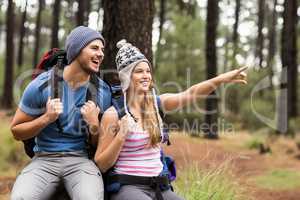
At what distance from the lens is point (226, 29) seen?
1667 inches

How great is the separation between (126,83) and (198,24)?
18.2 metres

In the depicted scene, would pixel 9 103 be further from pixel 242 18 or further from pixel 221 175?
pixel 242 18

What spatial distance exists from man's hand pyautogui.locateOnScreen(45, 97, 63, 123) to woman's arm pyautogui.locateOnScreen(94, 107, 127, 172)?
32cm

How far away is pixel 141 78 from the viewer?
3994 millimetres

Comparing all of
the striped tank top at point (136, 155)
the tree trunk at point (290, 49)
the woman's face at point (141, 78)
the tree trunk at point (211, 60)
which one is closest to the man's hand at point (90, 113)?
the striped tank top at point (136, 155)

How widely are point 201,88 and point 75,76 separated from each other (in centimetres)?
98

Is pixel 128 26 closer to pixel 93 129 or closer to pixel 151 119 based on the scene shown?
pixel 151 119

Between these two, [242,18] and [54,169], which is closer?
[54,169]

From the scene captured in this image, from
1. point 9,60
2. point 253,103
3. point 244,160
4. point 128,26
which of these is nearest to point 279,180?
point 244,160

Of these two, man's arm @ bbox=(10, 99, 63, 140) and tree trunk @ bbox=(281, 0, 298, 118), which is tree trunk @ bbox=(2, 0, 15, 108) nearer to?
tree trunk @ bbox=(281, 0, 298, 118)

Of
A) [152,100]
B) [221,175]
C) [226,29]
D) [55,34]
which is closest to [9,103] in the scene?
[55,34]

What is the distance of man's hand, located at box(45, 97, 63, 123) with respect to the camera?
12.3 ft

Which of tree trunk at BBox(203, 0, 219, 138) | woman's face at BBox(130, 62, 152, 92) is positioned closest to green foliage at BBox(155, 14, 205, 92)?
tree trunk at BBox(203, 0, 219, 138)

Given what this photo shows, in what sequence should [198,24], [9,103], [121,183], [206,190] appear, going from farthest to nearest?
[9,103], [198,24], [206,190], [121,183]
